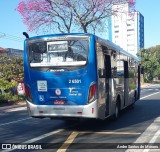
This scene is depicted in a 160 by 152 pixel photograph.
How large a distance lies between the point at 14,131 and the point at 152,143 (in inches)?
197

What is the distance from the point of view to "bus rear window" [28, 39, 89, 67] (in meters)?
11.1

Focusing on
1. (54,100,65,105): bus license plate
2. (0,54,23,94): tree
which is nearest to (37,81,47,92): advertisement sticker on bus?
(54,100,65,105): bus license plate

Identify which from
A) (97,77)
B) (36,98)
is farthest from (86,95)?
(36,98)

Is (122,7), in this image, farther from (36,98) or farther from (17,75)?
(36,98)

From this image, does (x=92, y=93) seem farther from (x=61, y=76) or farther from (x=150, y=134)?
(x=150, y=134)

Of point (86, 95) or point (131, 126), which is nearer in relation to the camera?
point (86, 95)

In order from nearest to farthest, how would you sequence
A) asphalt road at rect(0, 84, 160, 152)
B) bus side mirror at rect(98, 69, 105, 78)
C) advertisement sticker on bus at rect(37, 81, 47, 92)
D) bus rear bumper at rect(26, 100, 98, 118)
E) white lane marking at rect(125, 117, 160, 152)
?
asphalt road at rect(0, 84, 160, 152) → white lane marking at rect(125, 117, 160, 152) → bus rear bumper at rect(26, 100, 98, 118) → bus side mirror at rect(98, 69, 105, 78) → advertisement sticker on bus at rect(37, 81, 47, 92)

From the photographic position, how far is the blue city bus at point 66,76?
36.0 ft

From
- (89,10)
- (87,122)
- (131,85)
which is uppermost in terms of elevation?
(89,10)

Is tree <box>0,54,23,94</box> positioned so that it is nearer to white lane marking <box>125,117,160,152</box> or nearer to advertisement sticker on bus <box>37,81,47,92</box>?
advertisement sticker on bus <box>37,81,47,92</box>

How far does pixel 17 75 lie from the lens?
30.0 m

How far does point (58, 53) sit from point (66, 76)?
82 cm

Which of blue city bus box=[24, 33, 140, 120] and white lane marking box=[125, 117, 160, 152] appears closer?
white lane marking box=[125, 117, 160, 152]

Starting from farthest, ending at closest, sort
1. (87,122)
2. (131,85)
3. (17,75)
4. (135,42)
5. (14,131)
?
1. (135,42)
2. (17,75)
3. (131,85)
4. (87,122)
5. (14,131)
